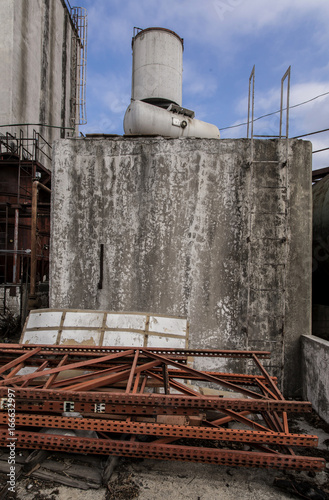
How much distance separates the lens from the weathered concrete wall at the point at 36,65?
14.2 metres

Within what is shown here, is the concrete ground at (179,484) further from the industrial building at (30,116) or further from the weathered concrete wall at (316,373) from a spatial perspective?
the industrial building at (30,116)

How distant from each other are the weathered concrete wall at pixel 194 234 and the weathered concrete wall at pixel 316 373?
1.09 feet

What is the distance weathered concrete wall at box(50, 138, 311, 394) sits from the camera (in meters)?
5.81

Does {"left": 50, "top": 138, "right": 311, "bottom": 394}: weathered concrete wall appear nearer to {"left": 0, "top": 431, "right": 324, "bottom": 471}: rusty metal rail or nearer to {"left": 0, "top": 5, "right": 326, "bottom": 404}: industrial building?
{"left": 0, "top": 5, "right": 326, "bottom": 404}: industrial building

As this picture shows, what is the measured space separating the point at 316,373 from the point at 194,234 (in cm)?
340

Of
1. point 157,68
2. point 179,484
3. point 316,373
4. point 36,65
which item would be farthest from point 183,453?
point 36,65

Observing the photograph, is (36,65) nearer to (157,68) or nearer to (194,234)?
(157,68)

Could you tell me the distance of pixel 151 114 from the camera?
6.95m

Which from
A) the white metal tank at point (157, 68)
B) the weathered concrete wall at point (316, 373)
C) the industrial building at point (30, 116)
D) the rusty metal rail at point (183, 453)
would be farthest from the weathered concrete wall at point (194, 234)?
the white metal tank at point (157, 68)

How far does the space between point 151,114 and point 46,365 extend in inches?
235

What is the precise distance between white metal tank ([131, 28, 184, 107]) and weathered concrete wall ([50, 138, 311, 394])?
148 inches

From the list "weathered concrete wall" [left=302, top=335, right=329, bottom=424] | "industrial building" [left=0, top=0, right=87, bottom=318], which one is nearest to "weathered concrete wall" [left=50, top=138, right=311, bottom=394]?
"weathered concrete wall" [left=302, top=335, right=329, bottom=424]

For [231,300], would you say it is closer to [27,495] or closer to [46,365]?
[46,365]

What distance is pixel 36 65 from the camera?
1686 centimetres
